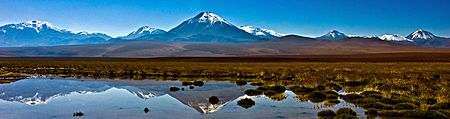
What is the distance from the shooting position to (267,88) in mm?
32188

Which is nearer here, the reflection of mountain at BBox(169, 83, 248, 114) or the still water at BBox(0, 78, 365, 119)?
the still water at BBox(0, 78, 365, 119)

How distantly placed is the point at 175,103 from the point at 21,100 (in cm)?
Result: 872

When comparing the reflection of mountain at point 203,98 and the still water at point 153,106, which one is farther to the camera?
the reflection of mountain at point 203,98

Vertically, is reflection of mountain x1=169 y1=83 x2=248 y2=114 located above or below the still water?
below

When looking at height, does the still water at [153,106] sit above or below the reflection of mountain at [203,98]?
above

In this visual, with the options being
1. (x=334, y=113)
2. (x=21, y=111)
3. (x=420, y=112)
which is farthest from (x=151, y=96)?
(x=420, y=112)

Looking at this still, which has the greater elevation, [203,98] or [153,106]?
[153,106]

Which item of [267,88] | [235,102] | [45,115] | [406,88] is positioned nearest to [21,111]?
[45,115]

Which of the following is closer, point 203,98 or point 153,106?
point 153,106

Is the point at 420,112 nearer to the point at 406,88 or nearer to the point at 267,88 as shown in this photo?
the point at 406,88

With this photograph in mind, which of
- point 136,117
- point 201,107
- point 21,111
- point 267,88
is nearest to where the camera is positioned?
point 136,117

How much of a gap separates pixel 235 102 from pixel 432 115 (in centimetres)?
1019

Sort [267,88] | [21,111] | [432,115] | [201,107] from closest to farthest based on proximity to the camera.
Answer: [432,115], [21,111], [201,107], [267,88]

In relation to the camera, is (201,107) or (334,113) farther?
(201,107)
